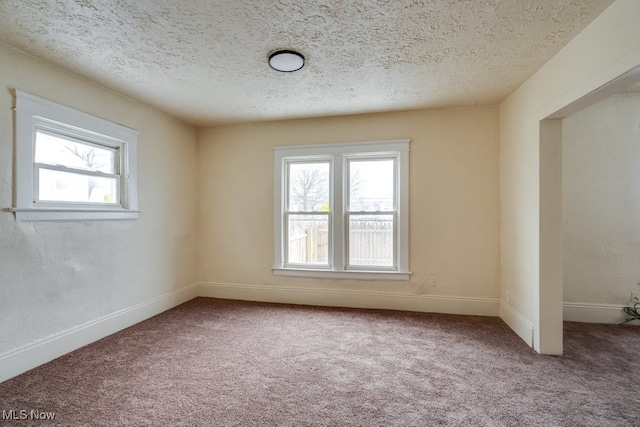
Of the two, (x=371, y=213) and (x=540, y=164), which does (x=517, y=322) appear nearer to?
(x=540, y=164)

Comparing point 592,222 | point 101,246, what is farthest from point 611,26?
point 101,246

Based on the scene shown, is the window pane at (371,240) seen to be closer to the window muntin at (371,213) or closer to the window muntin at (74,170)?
the window muntin at (371,213)

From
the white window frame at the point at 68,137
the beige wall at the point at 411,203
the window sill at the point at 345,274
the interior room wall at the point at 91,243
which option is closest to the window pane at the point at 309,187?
the beige wall at the point at 411,203

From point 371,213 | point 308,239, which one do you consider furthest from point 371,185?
point 308,239

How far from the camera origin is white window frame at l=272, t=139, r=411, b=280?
366 centimetres

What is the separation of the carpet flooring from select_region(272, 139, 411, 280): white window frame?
80 cm

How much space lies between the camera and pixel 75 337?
2598mm

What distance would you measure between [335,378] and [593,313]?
3133 mm

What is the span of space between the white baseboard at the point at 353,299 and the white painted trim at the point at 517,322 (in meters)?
0.16

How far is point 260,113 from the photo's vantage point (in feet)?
12.1

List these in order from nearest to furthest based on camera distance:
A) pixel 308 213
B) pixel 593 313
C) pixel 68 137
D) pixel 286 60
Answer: pixel 286 60 → pixel 68 137 → pixel 593 313 → pixel 308 213

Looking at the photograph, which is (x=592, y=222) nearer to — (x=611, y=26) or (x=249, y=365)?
(x=611, y=26)

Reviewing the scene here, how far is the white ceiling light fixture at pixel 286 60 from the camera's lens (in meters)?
2.26

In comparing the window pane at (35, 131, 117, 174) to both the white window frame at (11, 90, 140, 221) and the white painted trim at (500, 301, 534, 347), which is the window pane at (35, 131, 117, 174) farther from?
the white painted trim at (500, 301, 534, 347)
